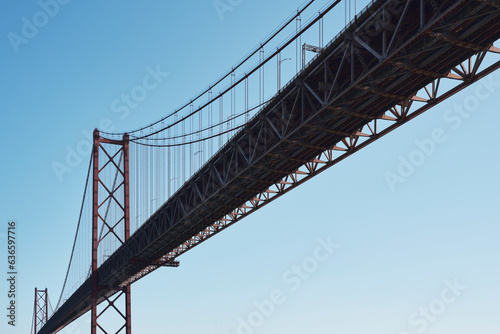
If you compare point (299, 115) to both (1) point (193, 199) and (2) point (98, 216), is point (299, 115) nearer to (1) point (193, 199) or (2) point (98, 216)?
(1) point (193, 199)

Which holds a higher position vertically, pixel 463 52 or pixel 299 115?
pixel 299 115

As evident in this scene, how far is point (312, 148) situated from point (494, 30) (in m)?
10.5

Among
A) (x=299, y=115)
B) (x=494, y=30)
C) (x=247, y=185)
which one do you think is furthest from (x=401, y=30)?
(x=247, y=185)

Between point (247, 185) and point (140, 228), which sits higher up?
point (140, 228)

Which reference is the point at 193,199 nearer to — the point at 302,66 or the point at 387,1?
the point at 302,66

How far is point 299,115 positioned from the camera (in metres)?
25.8

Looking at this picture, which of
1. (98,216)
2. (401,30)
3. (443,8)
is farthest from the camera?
(98,216)

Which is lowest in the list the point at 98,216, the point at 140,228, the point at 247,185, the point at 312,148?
the point at 312,148

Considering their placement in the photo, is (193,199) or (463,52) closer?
(463,52)

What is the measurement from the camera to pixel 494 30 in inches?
718

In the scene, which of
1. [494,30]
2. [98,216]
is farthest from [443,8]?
[98,216]

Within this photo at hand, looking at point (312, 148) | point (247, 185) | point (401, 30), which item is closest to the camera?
point (401, 30)

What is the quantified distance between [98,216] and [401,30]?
4203cm

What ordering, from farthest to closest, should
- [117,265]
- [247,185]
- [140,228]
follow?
[117,265] < [140,228] < [247,185]
